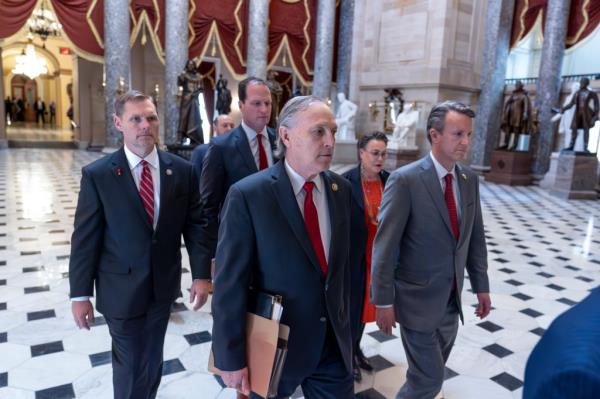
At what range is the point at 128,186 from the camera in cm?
216

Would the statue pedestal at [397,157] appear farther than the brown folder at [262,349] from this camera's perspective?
Yes

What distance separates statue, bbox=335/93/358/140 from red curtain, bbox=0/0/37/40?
10.4 meters

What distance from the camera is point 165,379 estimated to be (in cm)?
313

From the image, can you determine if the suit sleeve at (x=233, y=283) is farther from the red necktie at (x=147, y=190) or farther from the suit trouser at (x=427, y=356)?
the suit trouser at (x=427, y=356)

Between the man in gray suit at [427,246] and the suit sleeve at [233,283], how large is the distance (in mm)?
834

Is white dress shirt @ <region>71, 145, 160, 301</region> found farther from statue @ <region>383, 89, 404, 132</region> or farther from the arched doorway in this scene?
the arched doorway

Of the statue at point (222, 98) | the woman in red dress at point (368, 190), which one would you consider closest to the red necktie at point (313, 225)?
the woman in red dress at point (368, 190)

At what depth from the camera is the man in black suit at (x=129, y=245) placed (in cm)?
211

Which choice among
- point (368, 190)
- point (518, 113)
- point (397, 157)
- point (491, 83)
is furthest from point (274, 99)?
point (491, 83)

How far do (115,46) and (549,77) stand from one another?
1430 centimetres

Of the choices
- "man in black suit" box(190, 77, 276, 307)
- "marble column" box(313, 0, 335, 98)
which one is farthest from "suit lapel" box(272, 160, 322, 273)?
"marble column" box(313, 0, 335, 98)

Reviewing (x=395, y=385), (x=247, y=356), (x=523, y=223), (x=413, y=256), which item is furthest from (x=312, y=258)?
(x=523, y=223)

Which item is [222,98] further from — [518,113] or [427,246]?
[427,246]

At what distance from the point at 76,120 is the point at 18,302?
658 inches
